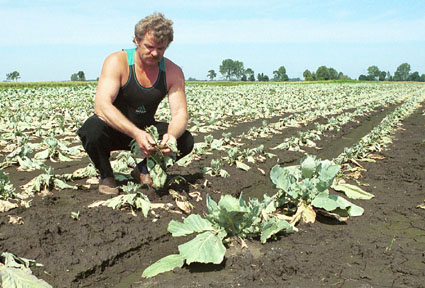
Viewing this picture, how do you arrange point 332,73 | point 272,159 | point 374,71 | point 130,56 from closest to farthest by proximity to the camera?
point 130,56 → point 272,159 → point 332,73 → point 374,71

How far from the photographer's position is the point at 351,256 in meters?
2.77

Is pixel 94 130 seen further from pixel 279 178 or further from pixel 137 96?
pixel 279 178

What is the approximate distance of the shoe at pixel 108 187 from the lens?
399 cm

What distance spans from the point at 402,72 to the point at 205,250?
197m

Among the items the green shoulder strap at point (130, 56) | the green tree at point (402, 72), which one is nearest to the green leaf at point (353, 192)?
the green shoulder strap at point (130, 56)

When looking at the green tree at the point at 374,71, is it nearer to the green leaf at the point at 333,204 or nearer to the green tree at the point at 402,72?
the green tree at the point at 402,72

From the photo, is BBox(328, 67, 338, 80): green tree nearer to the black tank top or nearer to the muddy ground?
the muddy ground

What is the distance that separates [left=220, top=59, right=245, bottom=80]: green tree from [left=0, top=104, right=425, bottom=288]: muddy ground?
488ft

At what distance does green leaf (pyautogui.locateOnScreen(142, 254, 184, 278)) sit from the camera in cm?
258

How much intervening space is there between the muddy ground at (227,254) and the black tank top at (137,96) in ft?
2.88

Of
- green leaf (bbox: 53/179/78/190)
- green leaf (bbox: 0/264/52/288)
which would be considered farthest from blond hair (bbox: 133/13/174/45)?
green leaf (bbox: 0/264/52/288)

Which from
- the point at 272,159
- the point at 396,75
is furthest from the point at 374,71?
the point at 272,159

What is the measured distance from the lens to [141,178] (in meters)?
4.30

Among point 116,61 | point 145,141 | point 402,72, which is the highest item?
point 402,72
